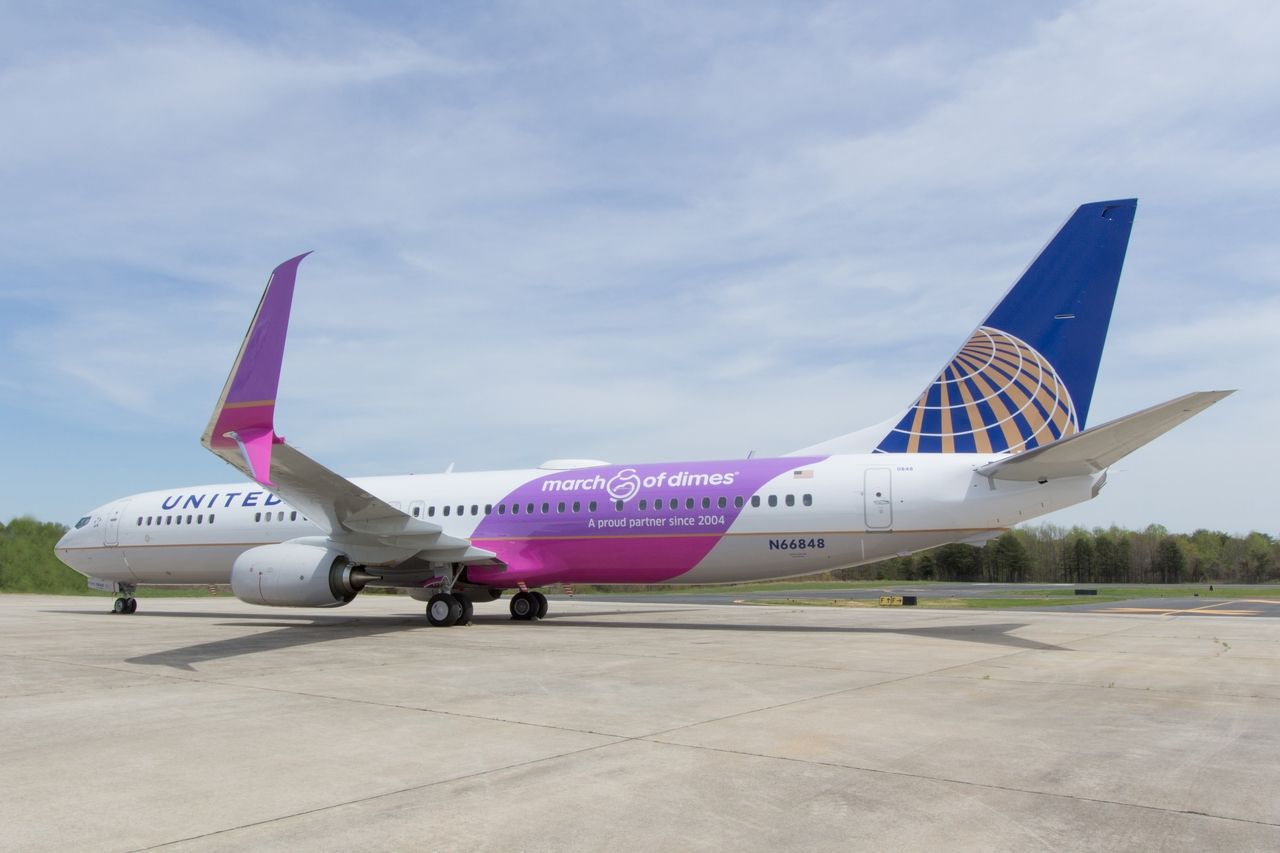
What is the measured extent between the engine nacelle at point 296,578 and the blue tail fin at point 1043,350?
10261 millimetres

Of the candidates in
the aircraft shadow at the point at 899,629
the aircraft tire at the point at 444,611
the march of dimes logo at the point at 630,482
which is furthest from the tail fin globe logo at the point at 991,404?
the aircraft tire at the point at 444,611

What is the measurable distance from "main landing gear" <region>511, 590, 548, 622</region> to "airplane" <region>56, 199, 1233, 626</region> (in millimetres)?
775

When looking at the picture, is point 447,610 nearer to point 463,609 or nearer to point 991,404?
point 463,609

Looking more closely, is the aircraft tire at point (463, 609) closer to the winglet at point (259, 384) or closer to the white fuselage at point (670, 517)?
the white fuselage at point (670, 517)

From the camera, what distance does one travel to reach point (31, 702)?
8.18 metres

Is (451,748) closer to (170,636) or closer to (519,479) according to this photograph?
(170,636)

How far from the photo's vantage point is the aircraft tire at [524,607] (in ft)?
63.4

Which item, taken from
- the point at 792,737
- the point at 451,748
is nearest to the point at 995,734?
the point at 792,737

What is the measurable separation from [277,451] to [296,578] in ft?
9.70

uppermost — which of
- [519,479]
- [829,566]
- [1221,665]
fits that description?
[519,479]

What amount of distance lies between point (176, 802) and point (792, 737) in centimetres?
391

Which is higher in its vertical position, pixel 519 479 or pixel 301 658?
pixel 519 479

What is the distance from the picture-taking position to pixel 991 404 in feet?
49.8

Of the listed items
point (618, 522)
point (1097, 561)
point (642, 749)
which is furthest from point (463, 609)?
point (1097, 561)
